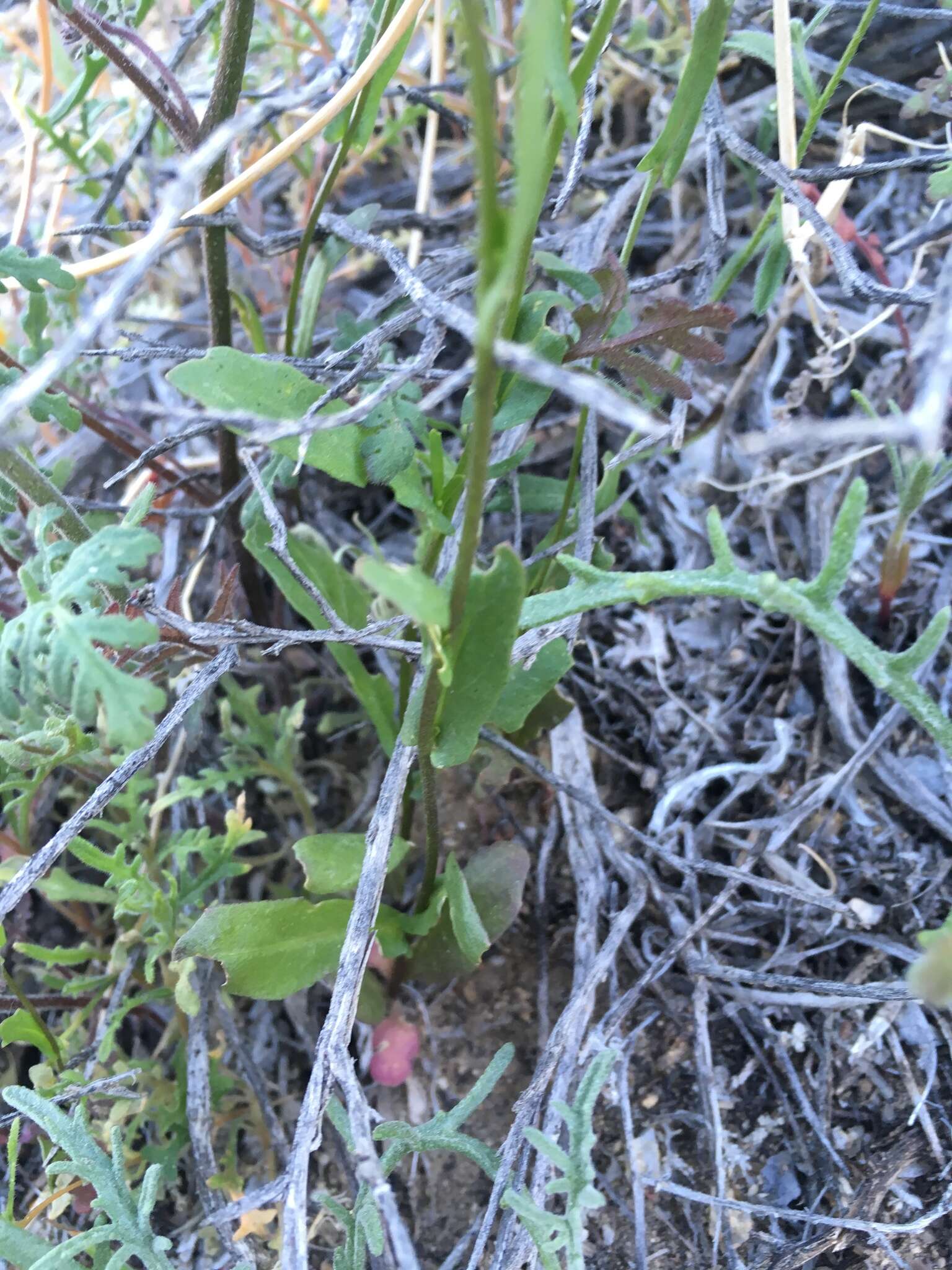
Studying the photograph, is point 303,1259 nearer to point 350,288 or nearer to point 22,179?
point 22,179

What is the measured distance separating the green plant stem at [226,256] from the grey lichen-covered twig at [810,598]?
48 centimetres

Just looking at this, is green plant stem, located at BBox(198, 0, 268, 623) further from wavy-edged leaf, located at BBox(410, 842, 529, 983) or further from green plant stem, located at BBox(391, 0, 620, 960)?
wavy-edged leaf, located at BBox(410, 842, 529, 983)

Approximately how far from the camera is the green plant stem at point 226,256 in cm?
108

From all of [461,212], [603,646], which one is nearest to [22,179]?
[461,212]

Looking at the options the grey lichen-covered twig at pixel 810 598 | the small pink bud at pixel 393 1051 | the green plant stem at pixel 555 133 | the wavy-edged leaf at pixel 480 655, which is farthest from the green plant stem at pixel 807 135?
the small pink bud at pixel 393 1051

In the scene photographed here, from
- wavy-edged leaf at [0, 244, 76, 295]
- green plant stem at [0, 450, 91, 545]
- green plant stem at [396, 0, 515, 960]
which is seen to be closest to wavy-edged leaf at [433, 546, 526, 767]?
green plant stem at [396, 0, 515, 960]

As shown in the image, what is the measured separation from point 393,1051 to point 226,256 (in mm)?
1046

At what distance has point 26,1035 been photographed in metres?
1.09

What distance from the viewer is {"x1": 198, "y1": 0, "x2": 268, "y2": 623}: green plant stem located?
42.3 inches

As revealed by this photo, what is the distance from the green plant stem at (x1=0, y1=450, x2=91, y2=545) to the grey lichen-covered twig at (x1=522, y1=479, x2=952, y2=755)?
21.0 inches

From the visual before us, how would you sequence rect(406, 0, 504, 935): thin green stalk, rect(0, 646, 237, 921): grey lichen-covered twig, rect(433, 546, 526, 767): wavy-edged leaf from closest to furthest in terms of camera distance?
1. rect(406, 0, 504, 935): thin green stalk
2. rect(433, 546, 526, 767): wavy-edged leaf
3. rect(0, 646, 237, 921): grey lichen-covered twig

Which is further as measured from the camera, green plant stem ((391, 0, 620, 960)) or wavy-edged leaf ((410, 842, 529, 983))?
wavy-edged leaf ((410, 842, 529, 983))

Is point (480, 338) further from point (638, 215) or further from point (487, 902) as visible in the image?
point (487, 902)

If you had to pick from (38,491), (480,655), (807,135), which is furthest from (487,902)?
(807,135)
